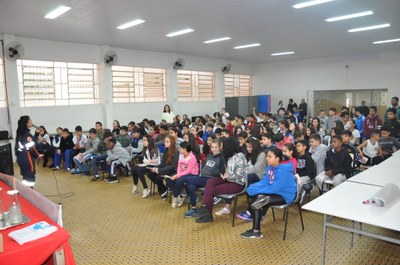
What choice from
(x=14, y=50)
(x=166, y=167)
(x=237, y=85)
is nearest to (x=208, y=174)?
(x=166, y=167)

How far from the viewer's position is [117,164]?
622 centimetres

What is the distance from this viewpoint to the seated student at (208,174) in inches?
164

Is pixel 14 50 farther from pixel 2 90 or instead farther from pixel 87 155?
pixel 87 155

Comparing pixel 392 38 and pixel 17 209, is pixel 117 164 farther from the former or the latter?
pixel 392 38

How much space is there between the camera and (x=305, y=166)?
4266 mm

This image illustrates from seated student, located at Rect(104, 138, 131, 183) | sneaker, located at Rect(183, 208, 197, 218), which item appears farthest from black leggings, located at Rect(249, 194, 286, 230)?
seated student, located at Rect(104, 138, 131, 183)

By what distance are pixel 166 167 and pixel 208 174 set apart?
89 cm

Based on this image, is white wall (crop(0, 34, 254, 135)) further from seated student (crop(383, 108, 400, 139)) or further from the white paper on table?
seated student (crop(383, 108, 400, 139))

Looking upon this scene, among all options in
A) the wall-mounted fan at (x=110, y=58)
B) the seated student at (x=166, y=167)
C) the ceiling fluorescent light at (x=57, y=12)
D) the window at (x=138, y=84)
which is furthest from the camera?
the window at (x=138, y=84)

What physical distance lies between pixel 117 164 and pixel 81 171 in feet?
4.21

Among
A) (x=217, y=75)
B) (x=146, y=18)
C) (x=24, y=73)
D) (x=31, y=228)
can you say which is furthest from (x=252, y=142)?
(x=217, y=75)

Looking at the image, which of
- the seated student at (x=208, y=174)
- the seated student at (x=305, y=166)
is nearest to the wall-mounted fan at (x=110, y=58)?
the seated student at (x=208, y=174)

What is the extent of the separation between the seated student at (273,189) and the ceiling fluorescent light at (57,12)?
4.96 meters

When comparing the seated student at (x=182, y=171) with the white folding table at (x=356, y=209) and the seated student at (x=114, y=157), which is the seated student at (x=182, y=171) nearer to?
the seated student at (x=114, y=157)
